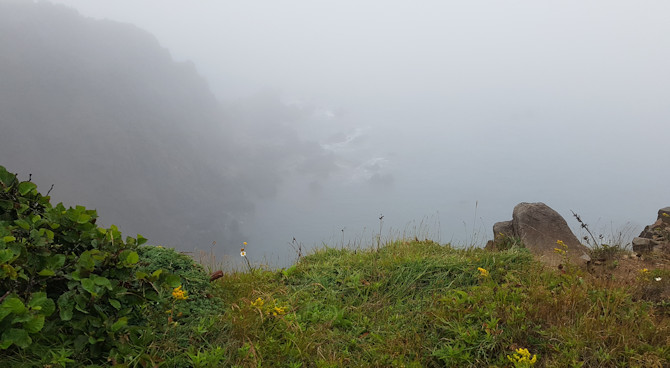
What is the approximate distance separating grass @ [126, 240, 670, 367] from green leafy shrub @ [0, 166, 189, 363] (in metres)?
0.48

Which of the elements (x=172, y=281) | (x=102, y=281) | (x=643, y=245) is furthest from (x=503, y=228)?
(x=102, y=281)

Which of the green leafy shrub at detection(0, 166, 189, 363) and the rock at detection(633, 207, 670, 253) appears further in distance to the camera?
the rock at detection(633, 207, 670, 253)

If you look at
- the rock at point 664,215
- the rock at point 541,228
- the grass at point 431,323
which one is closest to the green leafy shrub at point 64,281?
the grass at point 431,323

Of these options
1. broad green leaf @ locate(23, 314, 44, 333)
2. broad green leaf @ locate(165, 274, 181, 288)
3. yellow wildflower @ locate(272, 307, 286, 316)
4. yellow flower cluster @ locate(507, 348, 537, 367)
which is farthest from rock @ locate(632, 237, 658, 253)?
broad green leaf @ locate(23, 314, 44, 333)

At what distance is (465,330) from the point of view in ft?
12.6

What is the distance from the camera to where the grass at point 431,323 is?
11.6 ft

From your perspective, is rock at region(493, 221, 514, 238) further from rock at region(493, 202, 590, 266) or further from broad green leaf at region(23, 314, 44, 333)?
broad green leaf at region(23, 314, 44, 333)

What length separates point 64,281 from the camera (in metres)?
3.19

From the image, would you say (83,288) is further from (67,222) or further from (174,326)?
(174,326)

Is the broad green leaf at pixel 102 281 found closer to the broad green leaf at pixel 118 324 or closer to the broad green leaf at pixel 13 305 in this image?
the broad green leaf at pixel 118 324

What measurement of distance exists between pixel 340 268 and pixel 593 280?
2.93 m

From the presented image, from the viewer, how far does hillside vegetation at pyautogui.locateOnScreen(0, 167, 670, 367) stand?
119 inches

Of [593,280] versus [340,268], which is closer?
[593,280]

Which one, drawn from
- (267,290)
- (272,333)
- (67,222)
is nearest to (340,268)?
(267,290)
